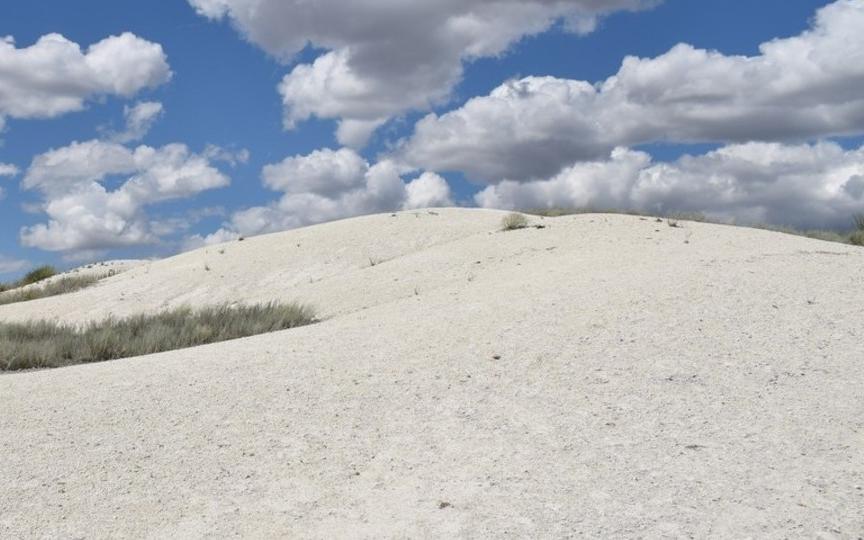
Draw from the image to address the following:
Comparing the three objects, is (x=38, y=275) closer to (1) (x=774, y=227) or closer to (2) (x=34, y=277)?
(2) (x=34, y=277)

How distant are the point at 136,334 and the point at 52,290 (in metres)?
9.59

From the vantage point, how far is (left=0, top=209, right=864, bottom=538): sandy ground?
5.00 m

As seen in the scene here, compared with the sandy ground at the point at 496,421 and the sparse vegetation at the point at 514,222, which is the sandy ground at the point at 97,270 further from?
the sandy ground at the point at 496,421

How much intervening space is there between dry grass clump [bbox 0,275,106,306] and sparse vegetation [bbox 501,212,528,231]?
32.3 ft

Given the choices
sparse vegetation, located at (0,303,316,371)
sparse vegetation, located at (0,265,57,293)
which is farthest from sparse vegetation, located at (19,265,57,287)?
sparse vegetation, located at (0,303,316,371)

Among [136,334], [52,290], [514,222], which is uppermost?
[514,222]

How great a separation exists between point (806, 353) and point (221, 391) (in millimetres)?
5005

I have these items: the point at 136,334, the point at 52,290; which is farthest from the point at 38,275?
the point at 136,334

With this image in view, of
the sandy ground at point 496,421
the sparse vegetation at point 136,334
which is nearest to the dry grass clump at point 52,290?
the sparse vegetation at point 136,334

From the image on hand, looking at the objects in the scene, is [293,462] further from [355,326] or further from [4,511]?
[355,326]

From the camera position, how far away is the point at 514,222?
16.5 m

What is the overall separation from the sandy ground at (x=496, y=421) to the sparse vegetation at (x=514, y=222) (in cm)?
559

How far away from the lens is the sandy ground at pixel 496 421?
5.00m

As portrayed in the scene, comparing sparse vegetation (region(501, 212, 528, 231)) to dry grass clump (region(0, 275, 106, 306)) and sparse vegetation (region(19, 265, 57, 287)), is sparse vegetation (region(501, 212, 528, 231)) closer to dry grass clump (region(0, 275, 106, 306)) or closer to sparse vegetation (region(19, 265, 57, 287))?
dry grass clump (region(0, 275, 106, 306))
